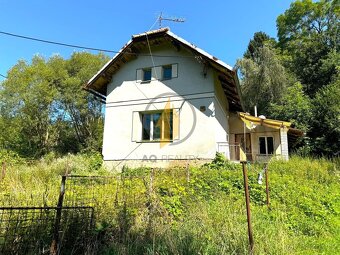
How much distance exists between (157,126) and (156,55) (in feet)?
13.2

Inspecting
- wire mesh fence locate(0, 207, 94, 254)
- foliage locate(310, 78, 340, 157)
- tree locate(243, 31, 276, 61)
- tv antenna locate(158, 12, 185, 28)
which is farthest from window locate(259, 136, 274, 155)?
tree locate(243, 31, 276, 61)

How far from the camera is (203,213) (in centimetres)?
536

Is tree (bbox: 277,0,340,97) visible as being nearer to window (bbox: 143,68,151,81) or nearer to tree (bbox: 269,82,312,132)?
tree (bbox: 269,82,312,132)

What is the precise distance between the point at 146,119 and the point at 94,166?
3.71 m

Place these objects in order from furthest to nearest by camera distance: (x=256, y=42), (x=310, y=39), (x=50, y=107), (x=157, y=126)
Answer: (x=310, y=39) < (x=256, y=42) < (x=50, y=107) < (x=157, y=126)

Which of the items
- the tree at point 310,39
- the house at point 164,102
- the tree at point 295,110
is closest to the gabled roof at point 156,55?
the house at point 164,102

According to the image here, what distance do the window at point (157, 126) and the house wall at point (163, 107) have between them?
34 cm

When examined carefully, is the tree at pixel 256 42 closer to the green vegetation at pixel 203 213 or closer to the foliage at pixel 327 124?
the foliage at pixel 327 124

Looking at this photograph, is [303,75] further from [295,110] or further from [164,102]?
[164,102]

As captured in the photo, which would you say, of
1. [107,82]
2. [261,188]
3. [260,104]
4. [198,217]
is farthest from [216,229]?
[260,104]

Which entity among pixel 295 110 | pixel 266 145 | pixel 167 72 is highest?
pixel 167 72

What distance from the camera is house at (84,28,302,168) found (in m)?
12.8

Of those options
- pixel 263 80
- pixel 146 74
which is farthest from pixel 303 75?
pixel 146 74

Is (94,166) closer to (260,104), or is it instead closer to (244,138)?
(244,138)
